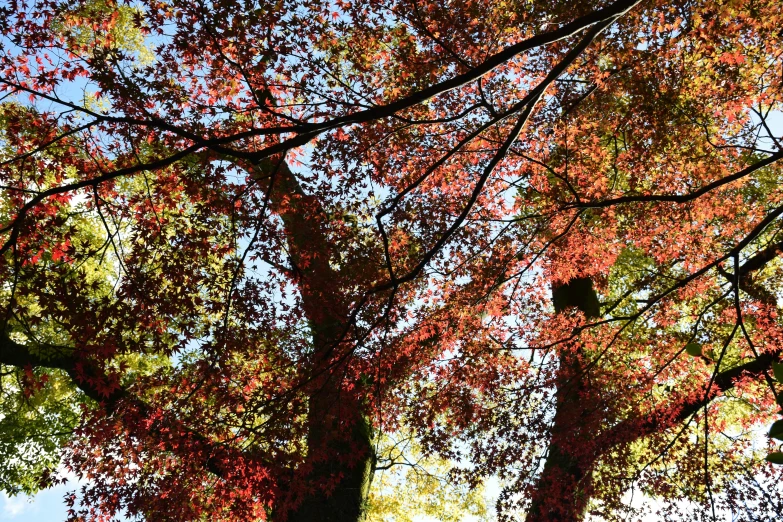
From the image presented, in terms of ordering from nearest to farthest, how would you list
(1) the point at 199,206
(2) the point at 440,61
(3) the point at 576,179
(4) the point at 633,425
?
(1) the point at 199,206, (2) the point at 440,61, (4) the point at 633,425, (3) the point at 576,179

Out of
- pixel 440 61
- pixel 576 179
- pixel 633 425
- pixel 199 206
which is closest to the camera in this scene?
pixel 199 206

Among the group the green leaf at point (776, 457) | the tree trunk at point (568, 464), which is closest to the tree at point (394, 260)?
the tree trunk at point (568, 464)

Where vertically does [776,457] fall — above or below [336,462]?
below

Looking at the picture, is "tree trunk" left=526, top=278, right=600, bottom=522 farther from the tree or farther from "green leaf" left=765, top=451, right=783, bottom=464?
"green leaf" left=765, top=451, right=783, bottom=464

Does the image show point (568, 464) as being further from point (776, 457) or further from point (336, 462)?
point (776, 457)

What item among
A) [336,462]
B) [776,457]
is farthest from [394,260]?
[776,457]

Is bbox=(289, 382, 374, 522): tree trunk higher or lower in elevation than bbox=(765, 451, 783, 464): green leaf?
higher

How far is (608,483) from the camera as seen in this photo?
26.4 feet

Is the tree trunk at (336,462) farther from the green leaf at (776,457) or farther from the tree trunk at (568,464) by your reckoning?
the green leaf at (776,457)

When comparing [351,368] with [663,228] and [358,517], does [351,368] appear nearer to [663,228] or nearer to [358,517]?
[358,517]

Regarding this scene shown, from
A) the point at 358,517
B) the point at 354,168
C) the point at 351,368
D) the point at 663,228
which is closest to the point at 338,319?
the point at 351,368

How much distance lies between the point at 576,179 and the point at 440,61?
291 centimetres

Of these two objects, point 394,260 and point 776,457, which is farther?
point 394,260

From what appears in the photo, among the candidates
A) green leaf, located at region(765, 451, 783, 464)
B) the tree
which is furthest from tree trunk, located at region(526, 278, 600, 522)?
green leaf, located at region(765, 451, 783, 464)
